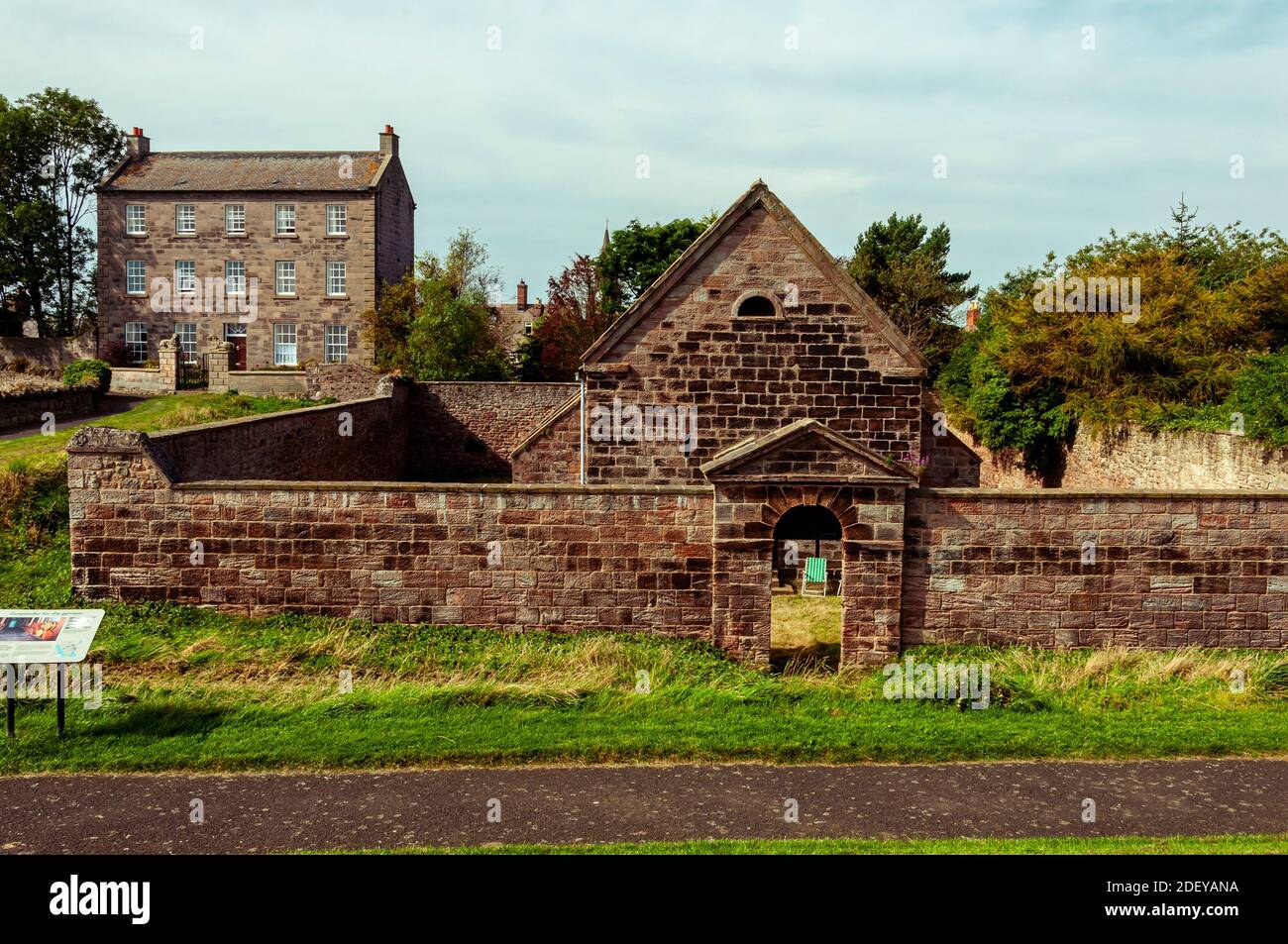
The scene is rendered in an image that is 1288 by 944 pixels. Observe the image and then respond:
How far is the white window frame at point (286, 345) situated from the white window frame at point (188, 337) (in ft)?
13.5

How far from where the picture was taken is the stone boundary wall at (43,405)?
1016 inches

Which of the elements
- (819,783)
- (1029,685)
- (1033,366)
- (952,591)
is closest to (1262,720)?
(1029,685)

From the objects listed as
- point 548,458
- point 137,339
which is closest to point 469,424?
point 548,458

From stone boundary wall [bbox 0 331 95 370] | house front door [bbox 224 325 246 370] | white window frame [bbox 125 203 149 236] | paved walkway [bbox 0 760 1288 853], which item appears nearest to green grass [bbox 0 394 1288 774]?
paved walkway [bbox 0 760 1288 853]

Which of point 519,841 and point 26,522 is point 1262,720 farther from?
point 26,522

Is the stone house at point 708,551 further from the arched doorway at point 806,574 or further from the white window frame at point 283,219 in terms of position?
the white window frame at point 283,219

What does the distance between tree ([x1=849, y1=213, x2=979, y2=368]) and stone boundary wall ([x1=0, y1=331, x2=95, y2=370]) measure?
43768mm

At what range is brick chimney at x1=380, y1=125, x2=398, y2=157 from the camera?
46031 millimetres

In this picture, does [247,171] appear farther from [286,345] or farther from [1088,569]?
[1088,569]

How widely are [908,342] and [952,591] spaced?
5261mm

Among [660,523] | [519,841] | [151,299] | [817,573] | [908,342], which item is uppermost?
[151,299]

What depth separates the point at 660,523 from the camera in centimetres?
1280

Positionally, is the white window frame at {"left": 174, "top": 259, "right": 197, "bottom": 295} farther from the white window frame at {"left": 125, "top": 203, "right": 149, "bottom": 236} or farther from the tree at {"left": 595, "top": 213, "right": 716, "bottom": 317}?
the tree at {"left": 595, "top": 213, "right": 716, "bottom": 317}

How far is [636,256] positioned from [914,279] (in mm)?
17131
